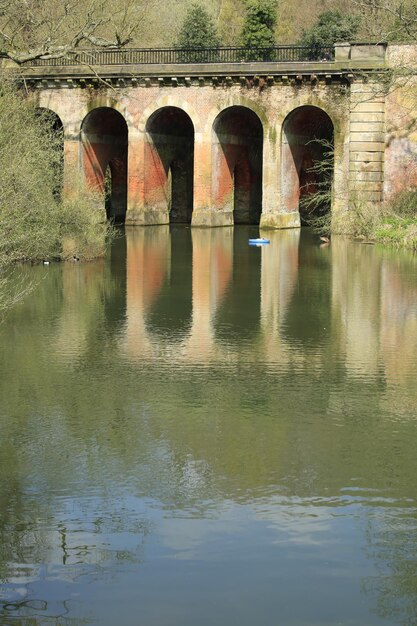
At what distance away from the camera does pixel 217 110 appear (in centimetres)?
3712

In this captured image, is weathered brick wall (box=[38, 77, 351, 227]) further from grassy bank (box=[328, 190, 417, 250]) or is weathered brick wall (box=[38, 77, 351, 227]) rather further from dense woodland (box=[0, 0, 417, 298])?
dense woodland (box=[0, 0, 417, 298])

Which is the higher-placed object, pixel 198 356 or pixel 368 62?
pixel 368 62

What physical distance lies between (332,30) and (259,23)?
647cm

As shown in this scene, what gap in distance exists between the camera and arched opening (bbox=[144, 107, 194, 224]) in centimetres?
3938

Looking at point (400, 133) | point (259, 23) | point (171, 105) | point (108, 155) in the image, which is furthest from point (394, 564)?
point (259, 23)

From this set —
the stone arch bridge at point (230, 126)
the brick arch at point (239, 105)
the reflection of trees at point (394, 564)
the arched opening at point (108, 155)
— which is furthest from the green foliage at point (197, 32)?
the reflection of trees at point (394, 564)

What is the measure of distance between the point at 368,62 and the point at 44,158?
1351 cm

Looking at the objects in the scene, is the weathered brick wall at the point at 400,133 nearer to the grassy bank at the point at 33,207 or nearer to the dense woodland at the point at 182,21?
the dense woodland at the point at 182,21

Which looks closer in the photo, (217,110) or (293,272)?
(293,272)

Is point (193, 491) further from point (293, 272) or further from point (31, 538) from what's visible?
point (293, 272)

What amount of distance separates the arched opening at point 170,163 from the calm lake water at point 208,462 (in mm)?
20180

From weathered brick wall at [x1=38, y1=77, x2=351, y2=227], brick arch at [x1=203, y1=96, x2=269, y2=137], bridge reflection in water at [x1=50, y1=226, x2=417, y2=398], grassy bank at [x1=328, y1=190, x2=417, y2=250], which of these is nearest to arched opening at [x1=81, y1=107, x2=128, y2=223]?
weathered brick wall at [x1=38, y1=77, x2=351, y2=227]

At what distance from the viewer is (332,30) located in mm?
49281

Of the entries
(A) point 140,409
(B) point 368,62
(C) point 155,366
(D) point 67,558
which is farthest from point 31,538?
(B) point 368,62
